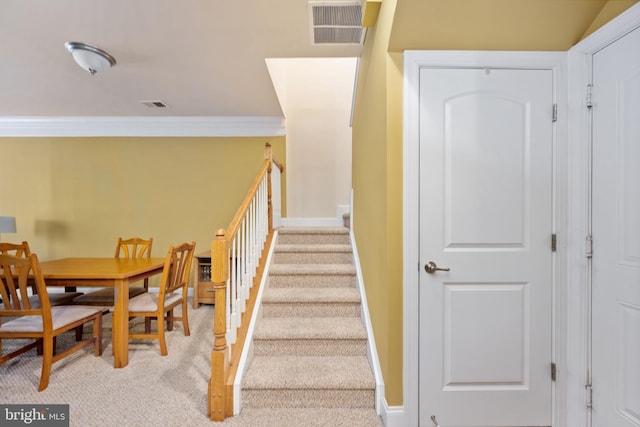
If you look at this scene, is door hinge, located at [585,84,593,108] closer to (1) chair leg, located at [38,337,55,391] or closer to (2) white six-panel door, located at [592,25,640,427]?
(2) white six-panel door, located at [592,25,640,427]

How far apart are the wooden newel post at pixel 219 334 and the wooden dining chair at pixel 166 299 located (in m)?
0.99

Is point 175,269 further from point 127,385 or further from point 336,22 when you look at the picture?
point 336,22

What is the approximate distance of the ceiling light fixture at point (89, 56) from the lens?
2169mm

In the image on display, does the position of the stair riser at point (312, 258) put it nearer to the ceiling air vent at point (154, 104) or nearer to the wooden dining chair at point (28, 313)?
the wooden dining chair at point (28, 313)

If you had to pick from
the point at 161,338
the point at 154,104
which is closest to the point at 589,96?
the point at 161,338

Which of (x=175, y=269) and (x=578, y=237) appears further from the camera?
(x=175, y=269)

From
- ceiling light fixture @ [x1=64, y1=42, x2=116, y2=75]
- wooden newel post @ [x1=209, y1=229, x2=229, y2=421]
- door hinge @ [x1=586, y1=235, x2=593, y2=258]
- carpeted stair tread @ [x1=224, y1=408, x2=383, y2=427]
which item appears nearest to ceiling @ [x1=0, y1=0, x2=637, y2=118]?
ceiling light fixture @ [x1=64, y1=42, x2=116, y2=75]

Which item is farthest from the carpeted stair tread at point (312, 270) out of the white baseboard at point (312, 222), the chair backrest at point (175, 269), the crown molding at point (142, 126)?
the crown molding at point (142, 126)

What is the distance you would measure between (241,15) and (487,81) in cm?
162

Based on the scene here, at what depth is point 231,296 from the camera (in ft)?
6.67

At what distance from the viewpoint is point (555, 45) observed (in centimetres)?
147

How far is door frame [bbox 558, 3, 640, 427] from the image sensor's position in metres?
1.42

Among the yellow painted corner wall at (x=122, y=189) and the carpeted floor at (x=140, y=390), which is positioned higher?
the yellow painted corner wall at (x=122, y=189)

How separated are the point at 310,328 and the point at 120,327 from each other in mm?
1468
